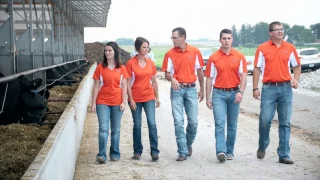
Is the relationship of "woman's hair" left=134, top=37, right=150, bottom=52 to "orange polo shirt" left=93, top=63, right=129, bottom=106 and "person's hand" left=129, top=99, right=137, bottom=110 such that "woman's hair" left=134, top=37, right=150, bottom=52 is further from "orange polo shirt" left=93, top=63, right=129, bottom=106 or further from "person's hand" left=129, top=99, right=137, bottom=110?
"person's hand" left=129, top=99, right=137, bottom=110

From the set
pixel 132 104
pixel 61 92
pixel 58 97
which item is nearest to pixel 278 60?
pixel 132 104

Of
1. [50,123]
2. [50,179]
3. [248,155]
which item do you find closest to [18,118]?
[50,123]

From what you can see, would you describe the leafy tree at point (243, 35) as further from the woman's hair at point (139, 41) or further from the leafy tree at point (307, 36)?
the woman's hair at point (139, 41)

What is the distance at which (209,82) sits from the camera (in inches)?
312

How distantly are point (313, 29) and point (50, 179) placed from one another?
80.1m

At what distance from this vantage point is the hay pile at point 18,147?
16.4 ft

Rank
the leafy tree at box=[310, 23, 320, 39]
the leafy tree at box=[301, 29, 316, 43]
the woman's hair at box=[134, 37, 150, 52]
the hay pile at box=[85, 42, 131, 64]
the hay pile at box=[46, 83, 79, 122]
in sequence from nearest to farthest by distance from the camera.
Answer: the woman's hair at box=[134, 37, 150, 52]
the hay pile at box=[46, 83, 79, 122]
the hay pile at box=[85, 42, 131, 64]
the leafy tree at box=[301, 29, 316, 43]
the leafy tree at box=[310, 23, 320, 39]

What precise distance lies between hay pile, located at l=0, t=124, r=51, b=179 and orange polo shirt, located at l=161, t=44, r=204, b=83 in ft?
6.39

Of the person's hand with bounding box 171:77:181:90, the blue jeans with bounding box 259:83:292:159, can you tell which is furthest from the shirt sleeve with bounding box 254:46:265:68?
the person's hand with bounding box 171:77:181:90

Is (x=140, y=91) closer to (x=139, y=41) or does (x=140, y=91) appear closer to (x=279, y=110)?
(x=139, y=41)

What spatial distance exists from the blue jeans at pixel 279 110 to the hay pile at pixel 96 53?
49.2 m

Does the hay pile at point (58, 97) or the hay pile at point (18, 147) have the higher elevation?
the hay pile at point (18, 147)

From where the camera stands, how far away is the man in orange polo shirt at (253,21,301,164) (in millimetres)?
7531

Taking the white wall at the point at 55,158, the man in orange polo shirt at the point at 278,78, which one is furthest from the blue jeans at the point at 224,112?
the white wall at the point at 55,158
